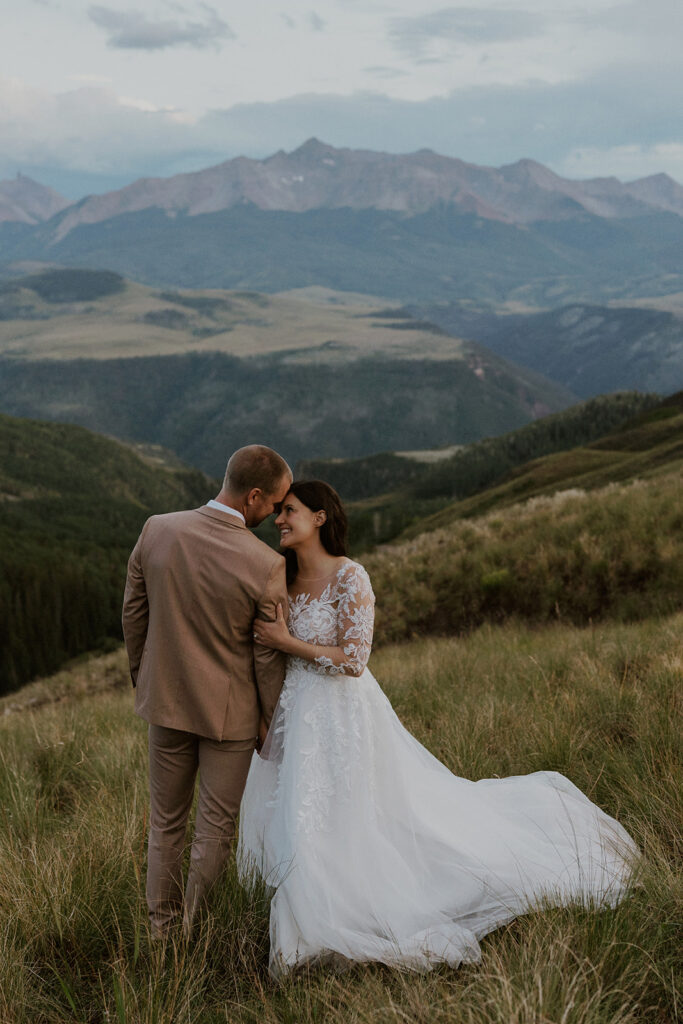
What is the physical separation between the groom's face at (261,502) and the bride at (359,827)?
0.19 metres

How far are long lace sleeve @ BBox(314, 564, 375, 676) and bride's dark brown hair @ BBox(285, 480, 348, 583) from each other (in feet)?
0.49

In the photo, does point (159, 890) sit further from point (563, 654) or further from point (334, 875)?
point (563, 654)

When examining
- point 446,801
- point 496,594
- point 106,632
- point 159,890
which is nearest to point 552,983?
point 446,801

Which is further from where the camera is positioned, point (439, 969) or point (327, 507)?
point (327, 507)

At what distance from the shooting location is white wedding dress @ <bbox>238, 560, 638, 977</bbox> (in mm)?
3477

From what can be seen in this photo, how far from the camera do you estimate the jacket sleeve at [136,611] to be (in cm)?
375

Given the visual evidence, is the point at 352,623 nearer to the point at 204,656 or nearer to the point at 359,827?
the point at 204,656

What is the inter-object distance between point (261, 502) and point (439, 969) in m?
2.15

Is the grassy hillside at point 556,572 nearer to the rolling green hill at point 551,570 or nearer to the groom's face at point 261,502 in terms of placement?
the rolling green hill at point 551,570

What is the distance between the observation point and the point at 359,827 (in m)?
3.84

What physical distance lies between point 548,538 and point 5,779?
34.3 feet

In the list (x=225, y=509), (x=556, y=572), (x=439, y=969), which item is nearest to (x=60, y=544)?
(x=556, y=572)

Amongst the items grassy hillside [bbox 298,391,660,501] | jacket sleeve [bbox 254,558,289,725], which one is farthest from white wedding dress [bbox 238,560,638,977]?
grassy hillside [bbox 298,391,660,501]

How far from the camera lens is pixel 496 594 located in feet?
43.4
